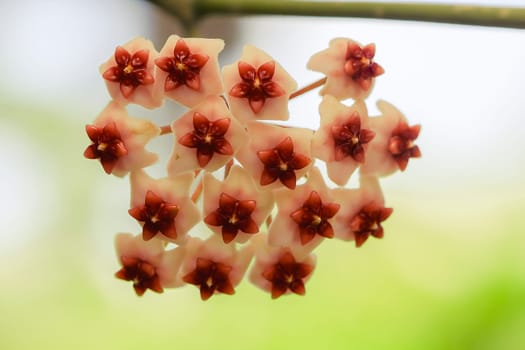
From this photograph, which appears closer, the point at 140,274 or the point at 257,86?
the point at 257,86

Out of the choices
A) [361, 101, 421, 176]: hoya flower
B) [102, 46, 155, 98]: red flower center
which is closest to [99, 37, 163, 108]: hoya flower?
[102, 46, 155, 98]: red flower center

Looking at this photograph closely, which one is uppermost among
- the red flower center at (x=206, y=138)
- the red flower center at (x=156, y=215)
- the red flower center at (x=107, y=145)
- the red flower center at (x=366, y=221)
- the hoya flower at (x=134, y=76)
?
the hoya flower at (x=134, y=76)

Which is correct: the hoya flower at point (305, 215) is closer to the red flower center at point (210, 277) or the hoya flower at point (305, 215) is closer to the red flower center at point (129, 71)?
the red flower center at point (210, 277)

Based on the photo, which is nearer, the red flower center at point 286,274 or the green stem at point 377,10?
the green stem at point 377,10

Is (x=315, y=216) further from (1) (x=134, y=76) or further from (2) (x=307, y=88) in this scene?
(1) (x=134, y=76)

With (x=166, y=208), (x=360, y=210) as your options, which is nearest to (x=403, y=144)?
(x=360, y=210)

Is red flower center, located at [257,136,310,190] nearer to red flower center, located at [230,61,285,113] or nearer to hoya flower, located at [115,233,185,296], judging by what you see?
red flower center, located at [230,61,285,113]

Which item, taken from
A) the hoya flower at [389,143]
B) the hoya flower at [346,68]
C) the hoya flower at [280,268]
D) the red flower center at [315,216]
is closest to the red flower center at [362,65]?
the hoya flower at [346,68]
